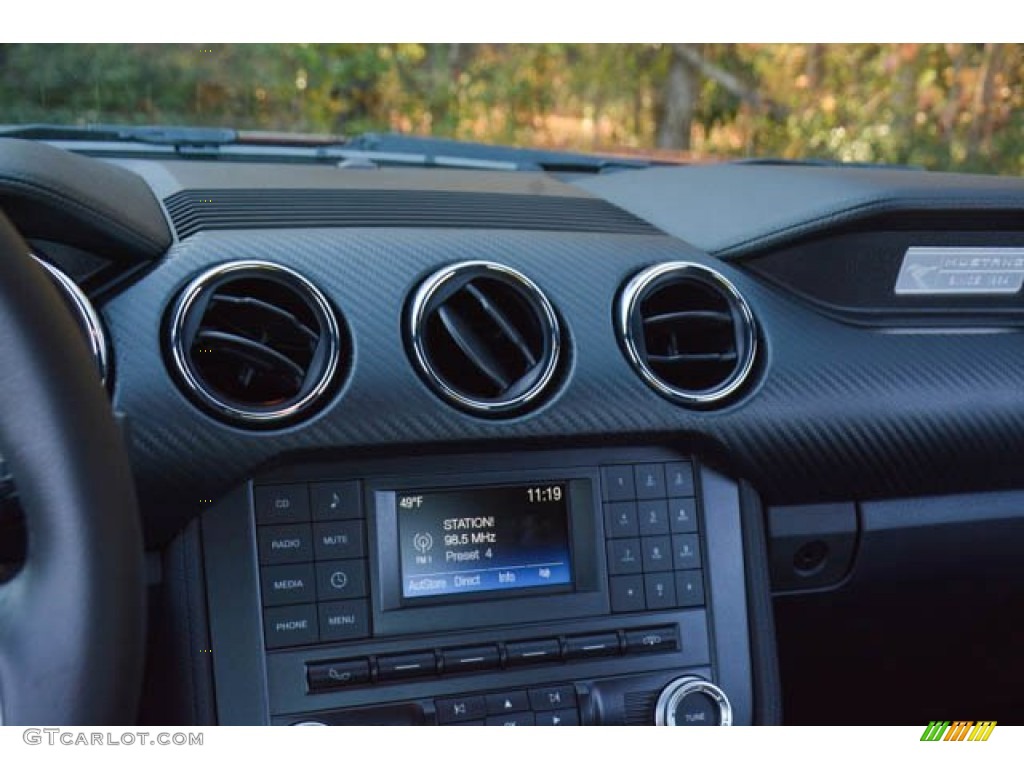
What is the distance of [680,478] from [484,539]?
29 cm

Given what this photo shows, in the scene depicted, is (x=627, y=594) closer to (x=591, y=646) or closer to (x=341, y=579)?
(x=591, y=646)

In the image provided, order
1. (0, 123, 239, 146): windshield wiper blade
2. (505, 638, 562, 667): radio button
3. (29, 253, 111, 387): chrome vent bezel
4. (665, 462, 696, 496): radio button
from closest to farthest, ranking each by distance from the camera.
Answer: (29, 253, 111, 387): chrome vent bezel
(505, 638, 562, 667): radio button
(665, 462, 696, 496): radio button
(0, 123, 239, 146): windshield wiper blade

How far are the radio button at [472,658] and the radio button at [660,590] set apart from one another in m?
0.23

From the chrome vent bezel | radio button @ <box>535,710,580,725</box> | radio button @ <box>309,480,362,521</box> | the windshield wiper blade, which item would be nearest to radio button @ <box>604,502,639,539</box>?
radio button @ <box>535,710,580,725</box>

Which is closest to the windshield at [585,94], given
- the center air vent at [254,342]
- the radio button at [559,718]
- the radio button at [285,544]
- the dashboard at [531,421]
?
the dashboard at [531,421]

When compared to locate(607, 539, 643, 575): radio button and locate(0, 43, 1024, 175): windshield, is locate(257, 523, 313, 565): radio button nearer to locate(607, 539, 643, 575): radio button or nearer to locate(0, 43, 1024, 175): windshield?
locate(607, 539, 643, 575): radio button

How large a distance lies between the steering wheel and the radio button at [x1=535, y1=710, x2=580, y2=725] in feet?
2.57

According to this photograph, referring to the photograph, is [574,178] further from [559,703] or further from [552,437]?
[559,703]

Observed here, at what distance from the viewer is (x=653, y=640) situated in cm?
174

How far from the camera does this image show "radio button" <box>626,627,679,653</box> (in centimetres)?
172

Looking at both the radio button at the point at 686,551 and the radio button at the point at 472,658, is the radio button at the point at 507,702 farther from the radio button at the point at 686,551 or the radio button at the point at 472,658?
the radio button at the point at 686,551

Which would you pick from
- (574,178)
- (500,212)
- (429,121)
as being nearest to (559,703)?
(500,212)

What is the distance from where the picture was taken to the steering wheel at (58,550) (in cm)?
92

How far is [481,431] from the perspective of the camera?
1.62 m
